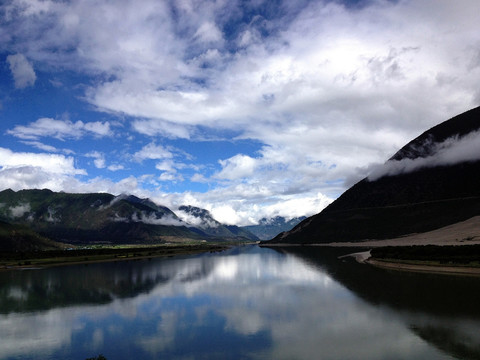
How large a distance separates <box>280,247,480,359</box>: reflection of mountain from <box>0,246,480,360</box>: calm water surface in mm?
129

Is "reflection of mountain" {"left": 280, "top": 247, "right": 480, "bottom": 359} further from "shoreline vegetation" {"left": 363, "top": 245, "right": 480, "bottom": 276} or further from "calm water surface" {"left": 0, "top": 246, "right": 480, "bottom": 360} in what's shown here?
"shoreline vegetation" {"left": 363, "top": 245, "right": 480, "bottom": 276}

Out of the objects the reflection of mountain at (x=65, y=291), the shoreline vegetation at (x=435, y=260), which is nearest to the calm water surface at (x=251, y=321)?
the reflection of mountain at (x=65, y=291)

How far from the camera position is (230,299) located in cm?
6475

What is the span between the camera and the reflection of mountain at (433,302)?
35.2 m

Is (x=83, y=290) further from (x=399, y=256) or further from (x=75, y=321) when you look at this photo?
(x=399, y=256)

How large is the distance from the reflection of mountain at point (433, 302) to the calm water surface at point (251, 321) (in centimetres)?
13

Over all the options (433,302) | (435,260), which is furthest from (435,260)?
(433,302)

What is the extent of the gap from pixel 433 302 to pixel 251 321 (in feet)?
95.1

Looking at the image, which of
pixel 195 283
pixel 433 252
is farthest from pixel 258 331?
pixel 433 252

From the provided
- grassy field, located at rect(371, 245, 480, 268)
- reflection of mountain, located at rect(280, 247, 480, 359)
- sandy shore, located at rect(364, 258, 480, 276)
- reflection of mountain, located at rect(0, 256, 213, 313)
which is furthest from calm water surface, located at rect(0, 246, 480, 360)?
grassy field, located at rect(371, 245, 480, 268)

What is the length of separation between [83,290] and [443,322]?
2752 inches

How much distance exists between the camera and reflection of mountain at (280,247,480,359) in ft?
115

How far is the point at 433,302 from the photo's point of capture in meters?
53.5

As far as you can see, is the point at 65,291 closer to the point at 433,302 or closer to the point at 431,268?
the point at 433,302
